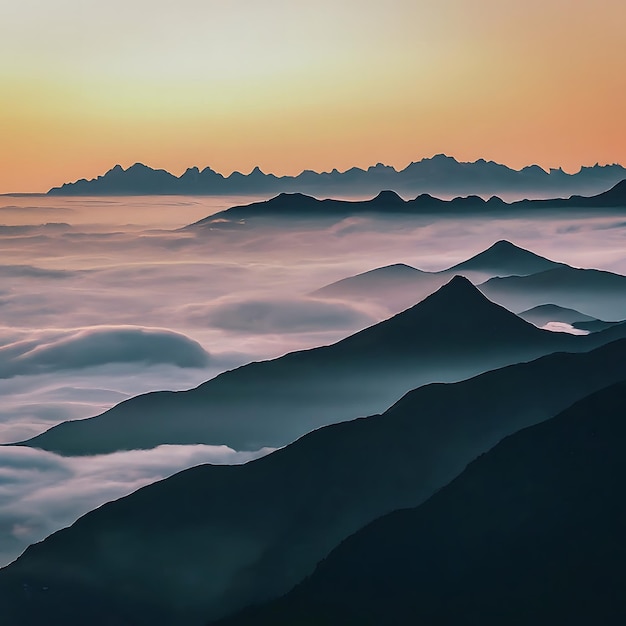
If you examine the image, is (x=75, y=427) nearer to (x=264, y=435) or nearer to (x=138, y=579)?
(x=264, y=435)

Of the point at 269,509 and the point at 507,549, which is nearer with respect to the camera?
the point at 507,549

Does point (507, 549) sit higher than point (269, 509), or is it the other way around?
point (507, 549)

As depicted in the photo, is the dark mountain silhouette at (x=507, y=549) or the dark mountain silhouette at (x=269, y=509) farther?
the dark mountain silhouette at (x=269, y=509)

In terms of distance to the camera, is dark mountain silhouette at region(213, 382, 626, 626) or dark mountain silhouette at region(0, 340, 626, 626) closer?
dark mountain silhouette at region(213, 382, 626, 626)

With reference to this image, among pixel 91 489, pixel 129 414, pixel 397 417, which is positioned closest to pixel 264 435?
pixel 129 414
